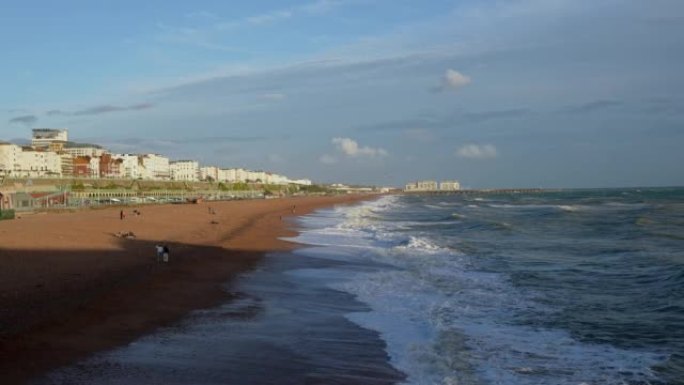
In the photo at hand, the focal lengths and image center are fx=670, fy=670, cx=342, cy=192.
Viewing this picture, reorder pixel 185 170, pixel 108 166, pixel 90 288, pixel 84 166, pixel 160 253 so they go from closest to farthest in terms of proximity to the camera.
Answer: pixel 90 288
pixel 160 253
pixel 84 166
pixel 108 166
pixel 185 170

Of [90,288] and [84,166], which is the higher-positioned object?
[84,166]

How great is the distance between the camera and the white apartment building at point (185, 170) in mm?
178000

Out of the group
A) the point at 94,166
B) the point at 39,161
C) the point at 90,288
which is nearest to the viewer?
the point at 90,288

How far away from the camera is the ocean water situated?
902 centimetres

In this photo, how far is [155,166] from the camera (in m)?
167

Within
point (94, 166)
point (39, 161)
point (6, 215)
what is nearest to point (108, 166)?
point (94, 166)

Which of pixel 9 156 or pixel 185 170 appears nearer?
pixel 9 156

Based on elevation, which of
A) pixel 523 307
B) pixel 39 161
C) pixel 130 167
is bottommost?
pixel 523 307

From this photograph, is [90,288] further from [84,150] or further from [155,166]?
[155,166]

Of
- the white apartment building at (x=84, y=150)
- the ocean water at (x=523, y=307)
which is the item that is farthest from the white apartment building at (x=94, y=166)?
the ocean water at (x=523, y=307)

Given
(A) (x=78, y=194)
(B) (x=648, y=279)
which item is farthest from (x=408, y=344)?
(A) (x=78, y=194)

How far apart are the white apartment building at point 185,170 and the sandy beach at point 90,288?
15485 cm

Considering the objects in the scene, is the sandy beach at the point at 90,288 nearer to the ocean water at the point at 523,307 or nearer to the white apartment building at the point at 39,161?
the ocean water at the point at 523,307

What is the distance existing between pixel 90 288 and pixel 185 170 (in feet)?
585
